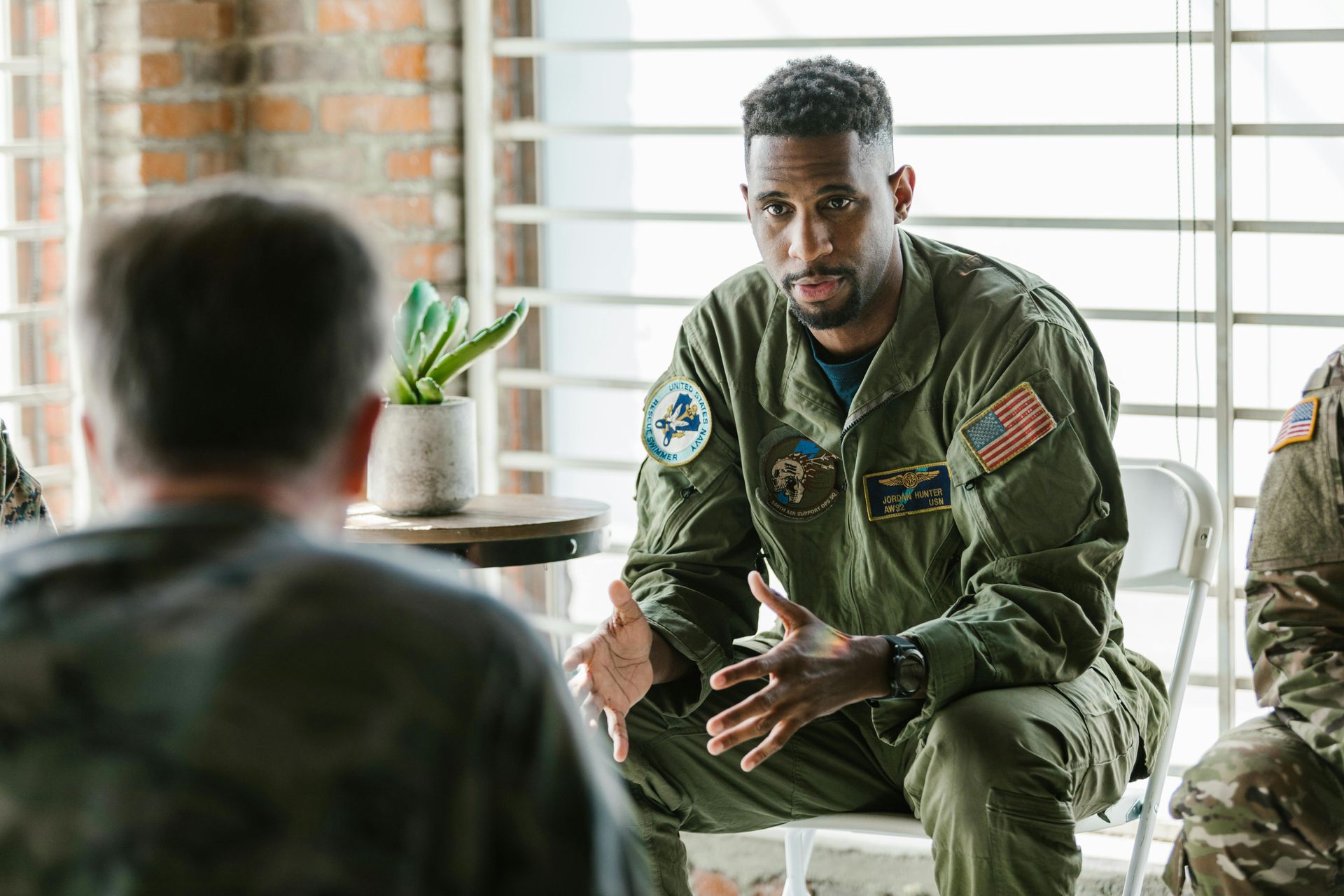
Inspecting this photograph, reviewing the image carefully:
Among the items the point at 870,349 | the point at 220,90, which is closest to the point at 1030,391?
the point at 870,349

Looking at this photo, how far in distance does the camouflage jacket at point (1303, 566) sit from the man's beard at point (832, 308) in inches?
25.2

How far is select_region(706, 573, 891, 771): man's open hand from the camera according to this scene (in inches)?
72.2

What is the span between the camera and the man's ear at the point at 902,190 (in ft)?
7.82

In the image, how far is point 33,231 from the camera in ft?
10.6

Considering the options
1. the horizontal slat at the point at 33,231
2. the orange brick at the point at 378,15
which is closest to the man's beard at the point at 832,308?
the orange brick at the point at 378,15

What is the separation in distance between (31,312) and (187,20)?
27.7 inches

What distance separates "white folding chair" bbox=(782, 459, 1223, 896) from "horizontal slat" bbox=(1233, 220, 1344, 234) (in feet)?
1.81

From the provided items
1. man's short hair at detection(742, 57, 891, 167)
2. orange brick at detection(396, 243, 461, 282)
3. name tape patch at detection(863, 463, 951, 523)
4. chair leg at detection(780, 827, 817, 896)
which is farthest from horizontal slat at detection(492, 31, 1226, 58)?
chair leg at detection(780, 827, 817, 896)

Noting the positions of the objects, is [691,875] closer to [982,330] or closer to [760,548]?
[760,548]

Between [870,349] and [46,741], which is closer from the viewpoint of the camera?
[46,741]

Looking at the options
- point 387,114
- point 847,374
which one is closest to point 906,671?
point 847,374

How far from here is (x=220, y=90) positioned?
11.0 feet

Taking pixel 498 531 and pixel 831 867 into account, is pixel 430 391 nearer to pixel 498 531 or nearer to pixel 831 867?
pixel 498 531

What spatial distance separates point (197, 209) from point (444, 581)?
9.8 inches
